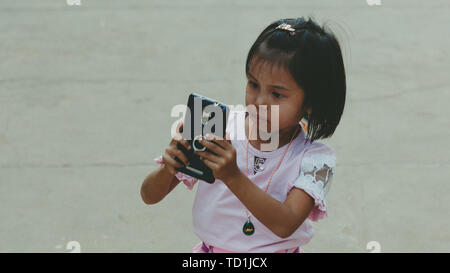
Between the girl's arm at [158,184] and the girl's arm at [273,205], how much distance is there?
0.25 m

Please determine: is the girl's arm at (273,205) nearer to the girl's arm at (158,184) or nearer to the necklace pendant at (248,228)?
the necklace pendant at (248,228)

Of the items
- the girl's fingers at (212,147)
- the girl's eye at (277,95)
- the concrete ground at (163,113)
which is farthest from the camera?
the concrete ground at (163,113)

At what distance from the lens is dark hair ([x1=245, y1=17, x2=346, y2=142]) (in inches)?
66.4

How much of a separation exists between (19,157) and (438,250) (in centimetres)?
244

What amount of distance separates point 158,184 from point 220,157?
313 mm

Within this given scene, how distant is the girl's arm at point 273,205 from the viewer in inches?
64.5

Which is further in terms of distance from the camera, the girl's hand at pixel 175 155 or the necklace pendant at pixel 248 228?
the necklace pendant at pixel 248 228

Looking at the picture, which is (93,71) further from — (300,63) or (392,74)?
(300,63)

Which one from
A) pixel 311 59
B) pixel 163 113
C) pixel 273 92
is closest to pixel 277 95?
pixel 273 92

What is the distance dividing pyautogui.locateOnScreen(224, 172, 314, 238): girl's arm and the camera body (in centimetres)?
9

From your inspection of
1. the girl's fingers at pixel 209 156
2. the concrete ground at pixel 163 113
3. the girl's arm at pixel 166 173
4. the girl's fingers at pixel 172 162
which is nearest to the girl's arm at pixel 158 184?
the girl's arm at pixel 166 173

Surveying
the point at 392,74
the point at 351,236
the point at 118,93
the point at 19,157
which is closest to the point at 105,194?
the point at 19,157

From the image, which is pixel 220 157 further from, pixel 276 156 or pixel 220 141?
pixel 276 156

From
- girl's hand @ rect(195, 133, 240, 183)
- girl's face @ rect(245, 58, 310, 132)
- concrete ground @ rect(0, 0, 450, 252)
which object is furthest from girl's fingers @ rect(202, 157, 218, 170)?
concrete ground @ rect(0, 0, 450, 252)
